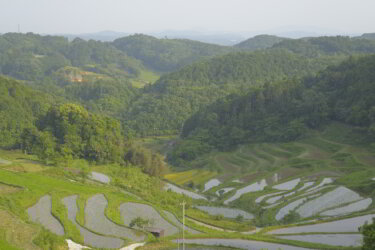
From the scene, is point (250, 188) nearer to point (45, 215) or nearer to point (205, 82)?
point (45, 215)

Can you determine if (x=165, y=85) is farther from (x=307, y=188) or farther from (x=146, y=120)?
(x=307, y=188)

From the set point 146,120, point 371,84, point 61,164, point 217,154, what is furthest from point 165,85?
point 61,164

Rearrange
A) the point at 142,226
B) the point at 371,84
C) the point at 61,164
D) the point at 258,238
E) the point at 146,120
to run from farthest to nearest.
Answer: the point at 146,120 → the point at 371,84 → the point at 61,164 → the point at 142,226 → the point at 258,238

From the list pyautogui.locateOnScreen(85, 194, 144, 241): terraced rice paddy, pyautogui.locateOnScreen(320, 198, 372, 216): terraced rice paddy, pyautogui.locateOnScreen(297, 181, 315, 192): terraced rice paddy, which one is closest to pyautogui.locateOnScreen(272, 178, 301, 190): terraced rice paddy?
pyautogui.locateOnScreen(297, 181, 315, 192): terraced rice paddy

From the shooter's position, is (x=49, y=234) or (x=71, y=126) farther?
(x=71, y=126)

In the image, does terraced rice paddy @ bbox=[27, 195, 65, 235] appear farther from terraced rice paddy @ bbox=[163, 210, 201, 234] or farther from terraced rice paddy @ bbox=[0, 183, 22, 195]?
terraced rice paddy @ bbox=[163, 210, 201, 234]

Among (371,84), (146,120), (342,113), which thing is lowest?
(146,120)
